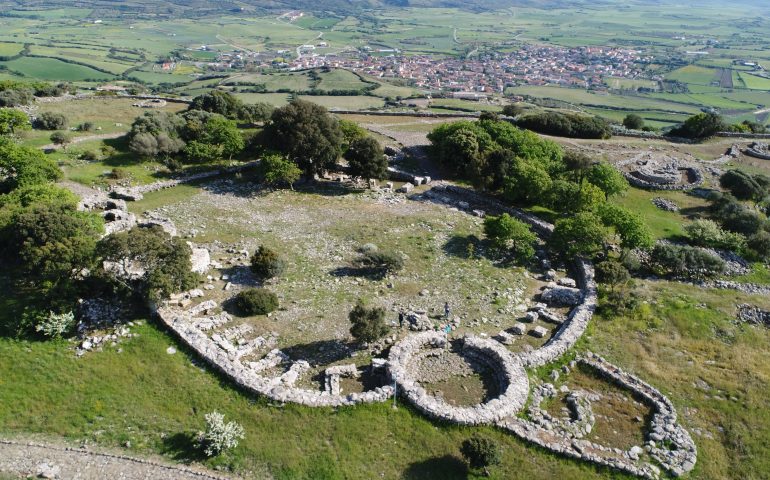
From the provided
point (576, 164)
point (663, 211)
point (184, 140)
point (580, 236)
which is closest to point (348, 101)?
point (184, 140)

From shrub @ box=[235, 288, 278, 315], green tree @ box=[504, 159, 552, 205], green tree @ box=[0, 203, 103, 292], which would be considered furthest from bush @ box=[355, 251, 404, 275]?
green tree @ box=[0, 203, 103, 292]

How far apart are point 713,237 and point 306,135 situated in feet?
127

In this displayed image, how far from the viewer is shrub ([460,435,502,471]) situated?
65.6ft

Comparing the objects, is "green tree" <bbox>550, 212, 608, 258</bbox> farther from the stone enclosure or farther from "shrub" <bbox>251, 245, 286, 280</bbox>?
"shrub" <bbox>251, 245, 286, 280</bbox>

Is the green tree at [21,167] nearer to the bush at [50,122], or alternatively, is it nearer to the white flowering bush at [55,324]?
the bush at [50,122]

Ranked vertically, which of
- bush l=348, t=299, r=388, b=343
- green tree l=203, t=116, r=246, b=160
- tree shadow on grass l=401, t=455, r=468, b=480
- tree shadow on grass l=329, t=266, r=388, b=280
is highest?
green tree l=203, t=116, r=246, b=160

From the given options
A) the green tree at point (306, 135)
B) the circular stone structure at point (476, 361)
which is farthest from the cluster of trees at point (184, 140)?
the circular stone structure at point (476, 361)

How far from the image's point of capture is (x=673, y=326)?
100 ft

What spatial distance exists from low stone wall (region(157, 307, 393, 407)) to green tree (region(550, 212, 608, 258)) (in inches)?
839

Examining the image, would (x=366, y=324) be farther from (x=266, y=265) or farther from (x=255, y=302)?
(x=266, y=265)

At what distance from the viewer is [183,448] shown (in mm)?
20922

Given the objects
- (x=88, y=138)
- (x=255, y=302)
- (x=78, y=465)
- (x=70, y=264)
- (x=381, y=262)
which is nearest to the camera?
(x=78, y=465)

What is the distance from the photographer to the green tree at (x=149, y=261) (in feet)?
89.4

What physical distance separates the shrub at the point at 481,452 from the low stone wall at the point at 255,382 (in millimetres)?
4884
